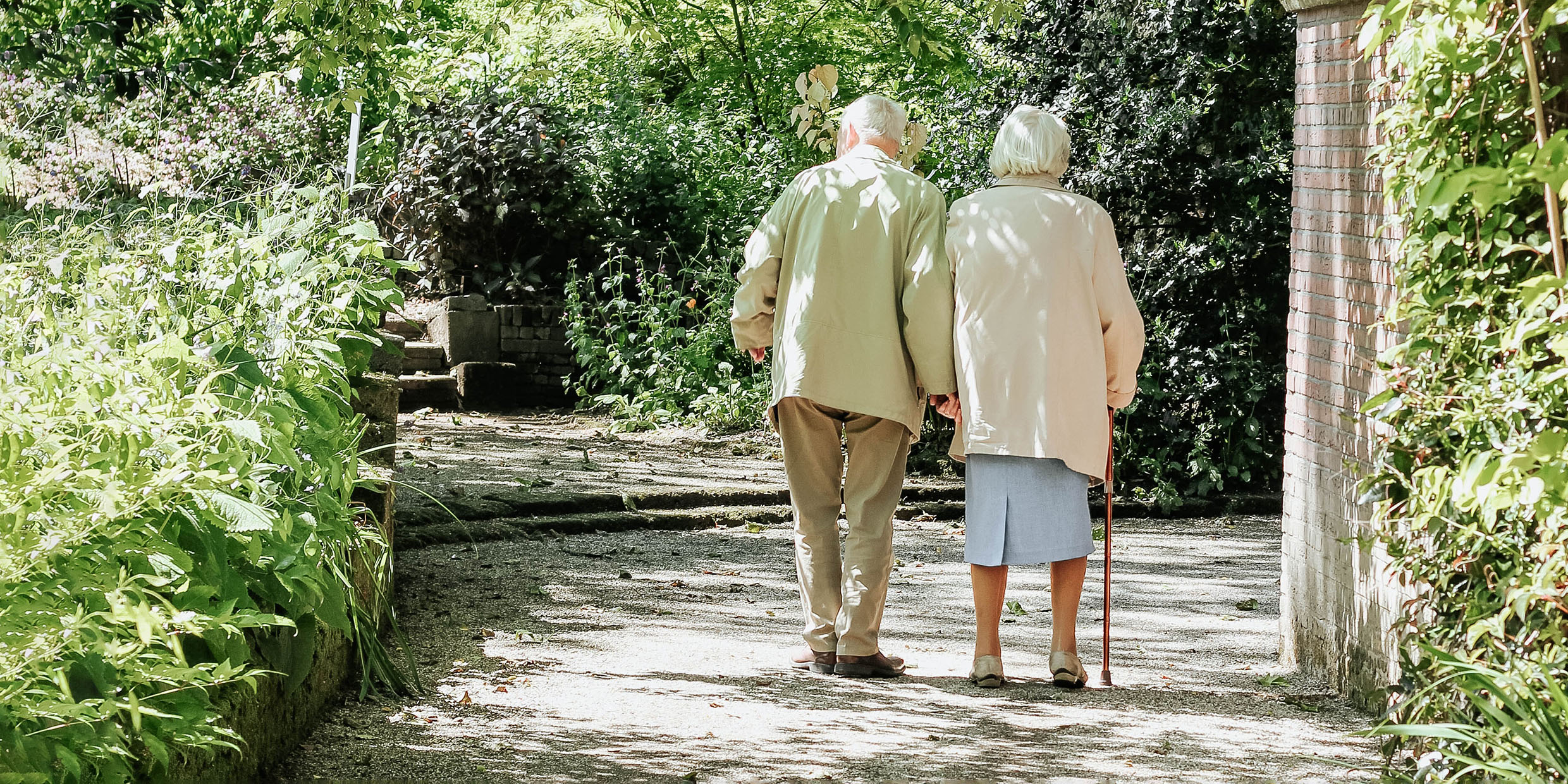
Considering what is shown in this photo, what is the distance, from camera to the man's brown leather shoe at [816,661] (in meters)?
4.88

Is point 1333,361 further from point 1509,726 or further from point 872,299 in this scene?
point 1509,726

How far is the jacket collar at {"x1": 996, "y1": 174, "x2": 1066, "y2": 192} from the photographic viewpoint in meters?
4.61

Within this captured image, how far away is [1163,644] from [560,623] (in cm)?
220

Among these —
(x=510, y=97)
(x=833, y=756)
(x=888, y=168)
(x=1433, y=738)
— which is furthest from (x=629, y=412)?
(x=1433, y=738)

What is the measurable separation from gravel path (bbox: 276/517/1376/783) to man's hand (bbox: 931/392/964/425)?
86 centimetres

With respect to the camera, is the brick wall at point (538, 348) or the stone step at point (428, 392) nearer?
the stone step at point (428, 392)

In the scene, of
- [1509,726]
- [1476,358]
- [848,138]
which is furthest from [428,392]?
[1509,726]

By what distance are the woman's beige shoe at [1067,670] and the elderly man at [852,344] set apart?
20.3 inches

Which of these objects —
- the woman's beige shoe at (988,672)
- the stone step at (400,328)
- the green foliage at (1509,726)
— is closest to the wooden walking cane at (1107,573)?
the woman's beige shoe at (988,672)

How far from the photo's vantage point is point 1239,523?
321 inches

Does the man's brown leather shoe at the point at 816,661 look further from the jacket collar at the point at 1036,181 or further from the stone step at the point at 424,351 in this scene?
the stone step at the point at 424,351

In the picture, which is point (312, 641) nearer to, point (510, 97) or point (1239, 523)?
point (1239, 523)

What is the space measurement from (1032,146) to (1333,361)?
1.14 m

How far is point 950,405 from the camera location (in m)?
4.82
